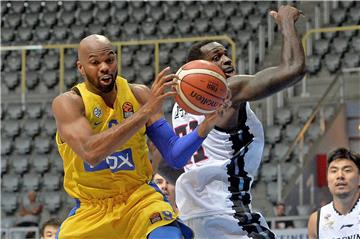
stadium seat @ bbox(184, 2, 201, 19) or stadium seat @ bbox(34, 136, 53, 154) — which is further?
stadium seat @ bbox(184, 2, 201, 19)

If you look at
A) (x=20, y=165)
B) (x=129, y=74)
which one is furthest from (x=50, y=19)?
(x=20, y=165)

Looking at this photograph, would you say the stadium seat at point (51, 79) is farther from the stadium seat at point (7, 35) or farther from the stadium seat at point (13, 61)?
the stadium seat at point (7, 35)

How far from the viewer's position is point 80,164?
4918 millimetres

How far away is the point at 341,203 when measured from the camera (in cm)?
731

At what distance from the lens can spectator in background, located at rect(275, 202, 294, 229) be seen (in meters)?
10.8

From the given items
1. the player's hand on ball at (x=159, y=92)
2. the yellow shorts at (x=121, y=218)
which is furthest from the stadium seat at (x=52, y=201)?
the player's hand on ball at (x=159, y=92)

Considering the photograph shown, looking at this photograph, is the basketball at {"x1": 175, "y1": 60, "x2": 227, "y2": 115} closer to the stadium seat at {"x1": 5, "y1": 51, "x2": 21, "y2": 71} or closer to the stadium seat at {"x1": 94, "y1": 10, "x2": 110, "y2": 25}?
the stadium seat at {"x1": 5, "y1": 51, "x2": 21, "y2": 71}

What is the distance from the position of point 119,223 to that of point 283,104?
9471 millimetres

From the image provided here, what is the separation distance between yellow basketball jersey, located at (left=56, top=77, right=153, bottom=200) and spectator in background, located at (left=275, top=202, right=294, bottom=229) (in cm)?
609

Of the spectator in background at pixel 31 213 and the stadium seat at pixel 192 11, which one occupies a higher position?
the stadium seat at pixel 192 11

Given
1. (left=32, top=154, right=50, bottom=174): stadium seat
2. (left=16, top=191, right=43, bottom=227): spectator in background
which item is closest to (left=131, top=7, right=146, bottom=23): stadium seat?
(left=32, top=154, right=50, bottom=174): stadium seat

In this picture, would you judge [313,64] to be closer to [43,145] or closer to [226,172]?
[43,145]

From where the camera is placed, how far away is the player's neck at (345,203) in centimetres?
726

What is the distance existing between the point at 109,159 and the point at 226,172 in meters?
0.84
